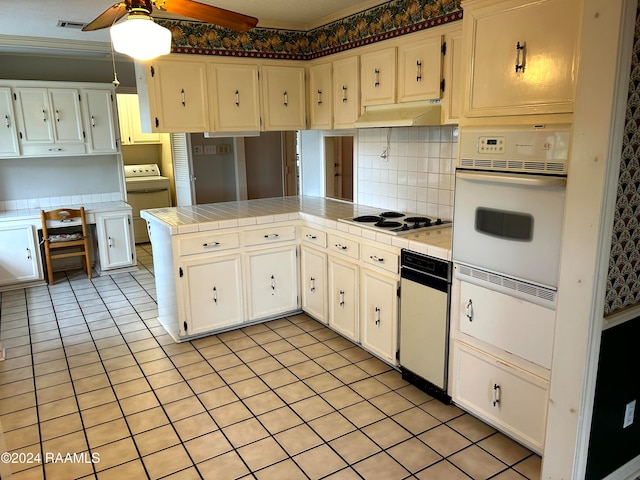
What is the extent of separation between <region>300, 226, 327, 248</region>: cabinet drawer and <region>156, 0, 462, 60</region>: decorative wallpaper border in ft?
4.75

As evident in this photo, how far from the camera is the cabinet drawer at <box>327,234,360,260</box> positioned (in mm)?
3240

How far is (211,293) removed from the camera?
3.60 m

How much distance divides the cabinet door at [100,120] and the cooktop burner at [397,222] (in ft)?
11.1

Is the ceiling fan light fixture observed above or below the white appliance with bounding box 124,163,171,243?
above

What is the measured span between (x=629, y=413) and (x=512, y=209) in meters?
1.04

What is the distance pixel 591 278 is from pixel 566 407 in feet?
1.79

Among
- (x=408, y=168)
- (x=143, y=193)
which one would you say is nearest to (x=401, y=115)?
(x=408, y=168)

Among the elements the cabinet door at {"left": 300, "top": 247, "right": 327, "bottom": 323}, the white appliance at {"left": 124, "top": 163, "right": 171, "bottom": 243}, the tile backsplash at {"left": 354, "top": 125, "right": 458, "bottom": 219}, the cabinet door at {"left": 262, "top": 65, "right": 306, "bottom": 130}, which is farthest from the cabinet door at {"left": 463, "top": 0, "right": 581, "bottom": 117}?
the white appliance at {"left": 124, "top": 163, "right": 171, "bottom": 243}

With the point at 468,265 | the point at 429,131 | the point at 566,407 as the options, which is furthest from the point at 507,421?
the point at 429,131

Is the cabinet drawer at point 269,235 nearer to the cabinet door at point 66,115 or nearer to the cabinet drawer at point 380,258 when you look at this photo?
the cabinet drawer at point 380,258

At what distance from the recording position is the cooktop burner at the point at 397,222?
9.86ft

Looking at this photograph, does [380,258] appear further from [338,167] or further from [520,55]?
[338,167]

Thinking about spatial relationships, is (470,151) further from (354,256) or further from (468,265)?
(354,256)

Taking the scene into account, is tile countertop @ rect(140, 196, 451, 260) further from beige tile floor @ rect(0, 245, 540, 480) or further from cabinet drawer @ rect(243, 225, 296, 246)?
beige tile floor @ rect(0, 245, 540, 480)
